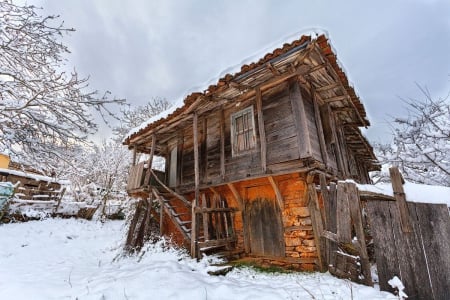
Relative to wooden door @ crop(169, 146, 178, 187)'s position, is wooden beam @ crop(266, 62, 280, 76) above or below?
above

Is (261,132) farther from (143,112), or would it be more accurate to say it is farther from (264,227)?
(143,112)

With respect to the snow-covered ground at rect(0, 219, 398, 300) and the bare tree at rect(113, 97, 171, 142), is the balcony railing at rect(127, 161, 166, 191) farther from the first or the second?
the bare tree at rect(113, 97, 171, 142)

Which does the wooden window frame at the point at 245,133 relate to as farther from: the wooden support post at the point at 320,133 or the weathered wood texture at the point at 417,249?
the weathered wood texture at the point at 417,249

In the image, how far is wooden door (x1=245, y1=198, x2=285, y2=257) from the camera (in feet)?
18.7

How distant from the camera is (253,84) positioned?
20.4 feet

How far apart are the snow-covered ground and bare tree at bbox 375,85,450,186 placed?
11.3 feet

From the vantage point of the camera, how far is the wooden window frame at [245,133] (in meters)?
6.41

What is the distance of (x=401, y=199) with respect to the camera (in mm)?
2832

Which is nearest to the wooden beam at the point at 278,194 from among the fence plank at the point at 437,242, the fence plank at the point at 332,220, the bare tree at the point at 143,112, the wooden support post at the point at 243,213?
the wooden support post at the point at 243,213

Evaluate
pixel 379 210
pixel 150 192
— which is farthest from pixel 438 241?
pixel 150 192

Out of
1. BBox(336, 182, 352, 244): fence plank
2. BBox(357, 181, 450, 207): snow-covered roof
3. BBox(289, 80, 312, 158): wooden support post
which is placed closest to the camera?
BBox(357, 181, 450, 207): snow-covered roof

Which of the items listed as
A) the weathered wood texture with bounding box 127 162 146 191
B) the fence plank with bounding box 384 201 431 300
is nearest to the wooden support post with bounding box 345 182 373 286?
the fence plank with bounding box 384 201 431 300

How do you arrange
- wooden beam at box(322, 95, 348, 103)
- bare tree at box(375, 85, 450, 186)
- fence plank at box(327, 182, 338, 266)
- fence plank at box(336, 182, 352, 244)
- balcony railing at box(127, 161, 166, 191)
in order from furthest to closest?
1. balcony railing at box(127, 161, 166, 191)
2. wooden beam at box(322, 95, 348, 103)
3. bare tree at box(375, 85, 450, 186)
4. fence plank at box(327, 182, 338, 266)
5. fence plank at box(336, 182, 352, 244)

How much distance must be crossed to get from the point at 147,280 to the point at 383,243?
380cm
